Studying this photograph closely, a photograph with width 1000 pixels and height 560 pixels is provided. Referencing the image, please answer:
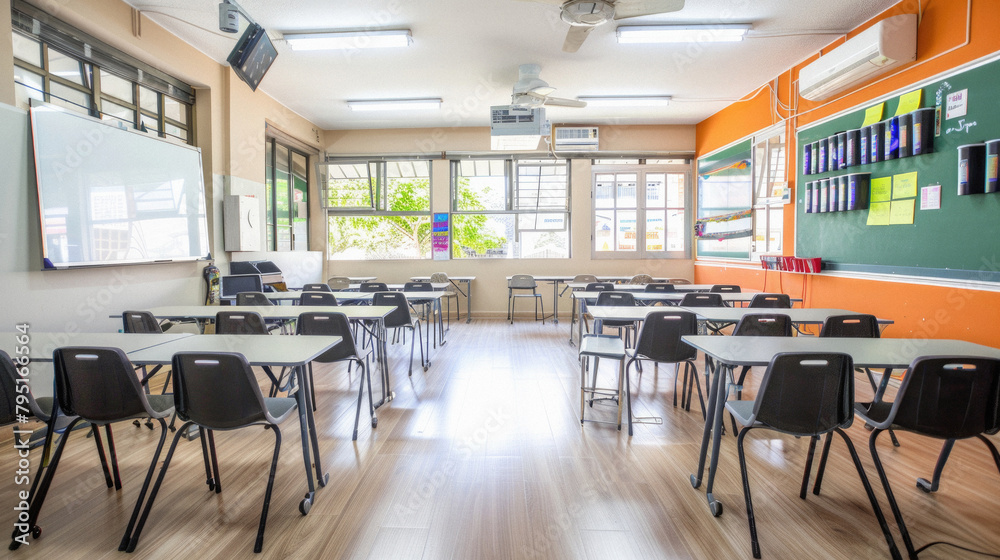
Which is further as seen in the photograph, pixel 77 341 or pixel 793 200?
pixel 793 200

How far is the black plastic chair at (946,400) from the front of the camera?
1.88 m

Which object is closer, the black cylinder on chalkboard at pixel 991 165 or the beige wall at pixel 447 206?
the black cylinder on chalkboard at pixel 991 165

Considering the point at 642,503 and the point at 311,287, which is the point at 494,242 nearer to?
the point at 311,287

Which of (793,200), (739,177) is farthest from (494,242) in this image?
(793,200)

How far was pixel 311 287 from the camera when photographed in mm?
5250

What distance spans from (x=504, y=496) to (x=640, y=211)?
7.21 metres

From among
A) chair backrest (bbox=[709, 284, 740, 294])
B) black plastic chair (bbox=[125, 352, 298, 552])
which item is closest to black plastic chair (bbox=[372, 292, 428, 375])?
black plastic chair (bbox=[125, 352, 298, 552])

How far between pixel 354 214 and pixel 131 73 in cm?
444

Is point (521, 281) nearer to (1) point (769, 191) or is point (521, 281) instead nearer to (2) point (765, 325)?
(1) point (769, 191)

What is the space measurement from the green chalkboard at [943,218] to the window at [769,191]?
41.8 inches

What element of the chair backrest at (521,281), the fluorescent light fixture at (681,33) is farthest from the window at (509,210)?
the fluorescent light fixture at (681,33)

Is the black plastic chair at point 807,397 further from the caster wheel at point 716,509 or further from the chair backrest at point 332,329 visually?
the chair backrest at point 332,329

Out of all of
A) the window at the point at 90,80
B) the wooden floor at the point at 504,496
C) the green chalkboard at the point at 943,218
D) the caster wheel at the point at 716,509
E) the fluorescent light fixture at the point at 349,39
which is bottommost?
the wooden floor at the point at 504,496

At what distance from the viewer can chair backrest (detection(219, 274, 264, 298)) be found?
5.46 metres
